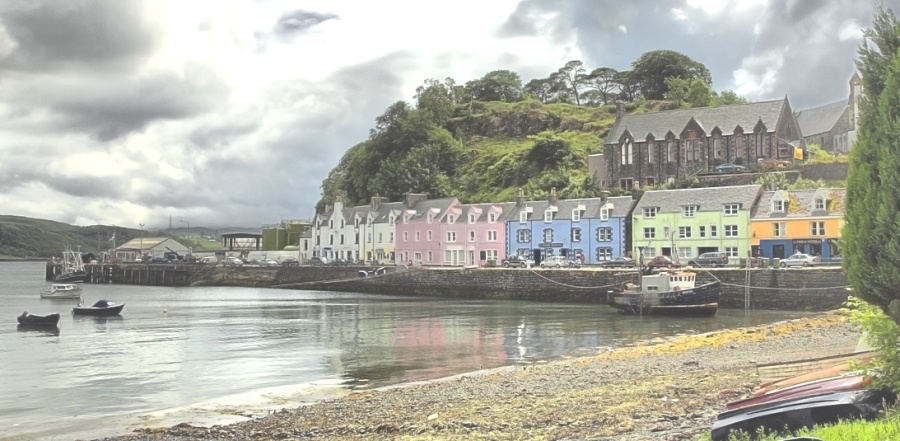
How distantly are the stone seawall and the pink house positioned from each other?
1065 cm

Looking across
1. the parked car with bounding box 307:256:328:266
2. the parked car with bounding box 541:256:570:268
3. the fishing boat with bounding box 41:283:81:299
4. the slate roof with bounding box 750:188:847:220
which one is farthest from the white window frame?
the fishing boat with bounding box 41:283:81:299

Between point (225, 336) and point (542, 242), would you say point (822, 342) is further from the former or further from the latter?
point (542, 242)

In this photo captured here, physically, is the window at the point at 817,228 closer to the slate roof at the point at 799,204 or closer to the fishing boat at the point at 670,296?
the slate roof at the point at 799,204

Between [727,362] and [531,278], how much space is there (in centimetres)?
4240

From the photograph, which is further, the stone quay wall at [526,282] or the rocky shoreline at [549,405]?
the stone quay wall at [526,282]

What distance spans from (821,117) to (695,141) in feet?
104

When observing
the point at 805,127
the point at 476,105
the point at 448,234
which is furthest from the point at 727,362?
the point at 476,105

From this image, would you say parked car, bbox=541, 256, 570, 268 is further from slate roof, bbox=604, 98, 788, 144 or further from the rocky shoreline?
the rocky shoreline

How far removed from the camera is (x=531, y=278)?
6506cm

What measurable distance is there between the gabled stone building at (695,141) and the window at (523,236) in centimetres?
1695

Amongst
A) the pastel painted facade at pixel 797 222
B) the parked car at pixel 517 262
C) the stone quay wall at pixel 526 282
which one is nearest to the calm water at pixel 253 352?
the stone quay wall at pixel 526 282

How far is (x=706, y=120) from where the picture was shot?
87.9m

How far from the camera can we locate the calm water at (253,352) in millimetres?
22078

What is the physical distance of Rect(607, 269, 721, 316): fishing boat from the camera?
4616 cm
